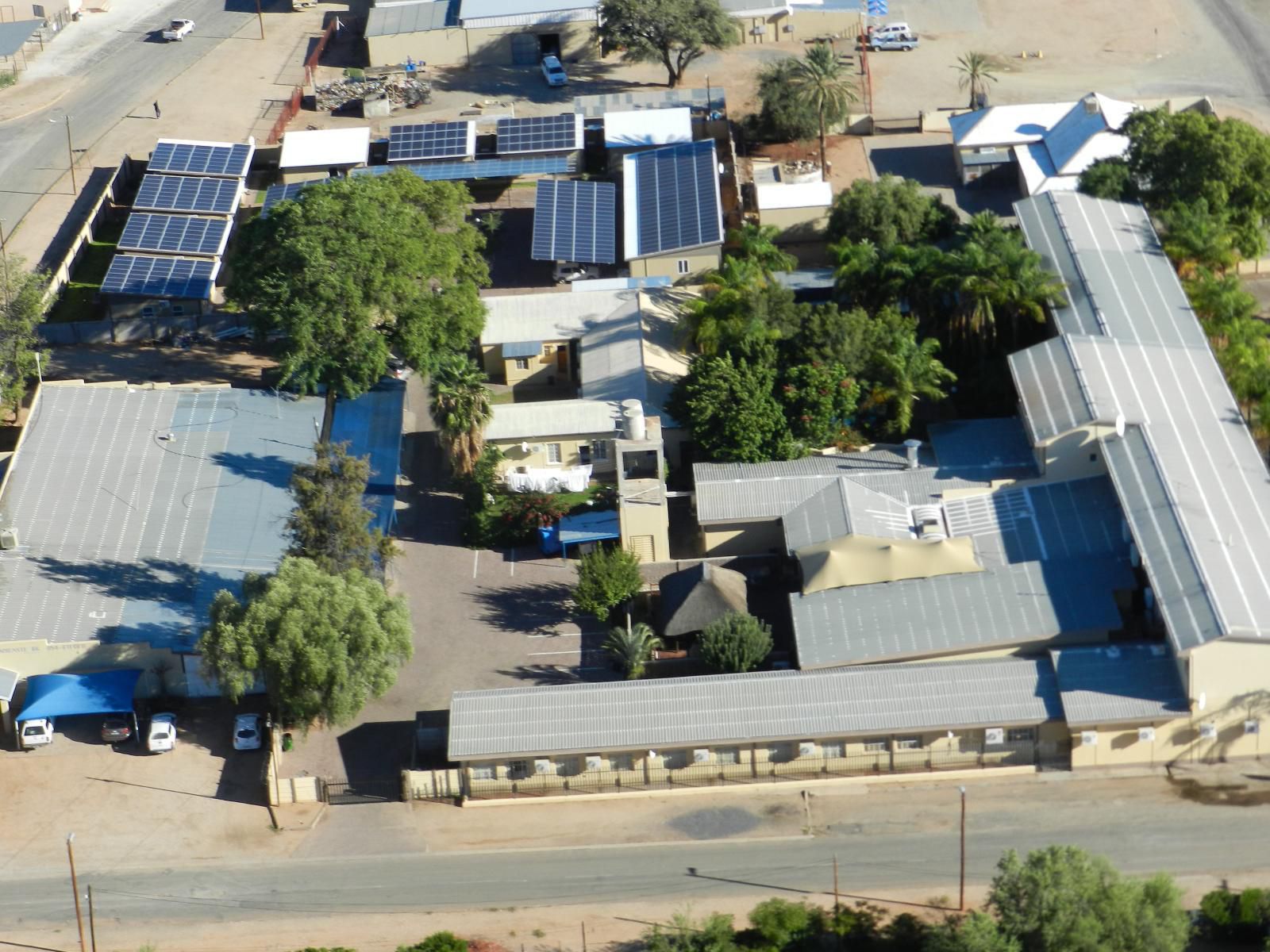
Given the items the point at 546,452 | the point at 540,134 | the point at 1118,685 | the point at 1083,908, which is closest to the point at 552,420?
the point at 546,452

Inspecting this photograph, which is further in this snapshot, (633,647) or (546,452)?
(546,452)

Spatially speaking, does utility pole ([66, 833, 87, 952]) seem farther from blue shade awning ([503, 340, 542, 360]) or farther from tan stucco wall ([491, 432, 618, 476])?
blue shade awning ([503, 340, 542, 360])

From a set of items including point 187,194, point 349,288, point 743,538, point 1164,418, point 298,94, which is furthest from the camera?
point 298,94

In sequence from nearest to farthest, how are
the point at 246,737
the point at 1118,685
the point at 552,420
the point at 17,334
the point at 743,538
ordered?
1. the point at 1118,685
2. the point at 246,737
3. the point at 743,538
4. the point at 552,420
5. the point at 17,334

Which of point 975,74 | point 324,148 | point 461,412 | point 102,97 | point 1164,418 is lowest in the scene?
point 1164,418

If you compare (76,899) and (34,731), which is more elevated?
(34,731)

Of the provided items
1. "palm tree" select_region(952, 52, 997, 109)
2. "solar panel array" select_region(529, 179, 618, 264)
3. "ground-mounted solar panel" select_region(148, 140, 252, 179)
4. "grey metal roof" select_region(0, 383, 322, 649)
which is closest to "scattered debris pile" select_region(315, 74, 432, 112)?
"ground-mounted solar panel" select_region(148, 140, 252, 179)

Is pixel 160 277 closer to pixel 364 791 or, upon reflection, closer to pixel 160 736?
pixel 160 736
